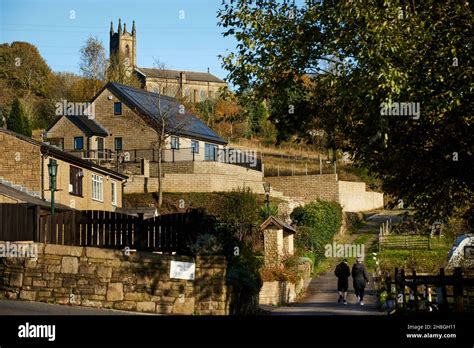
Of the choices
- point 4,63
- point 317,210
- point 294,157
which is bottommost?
point 317,210

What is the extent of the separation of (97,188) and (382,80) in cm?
2879

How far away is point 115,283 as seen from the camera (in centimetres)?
1953

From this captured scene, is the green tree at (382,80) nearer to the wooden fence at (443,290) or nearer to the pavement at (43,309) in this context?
the wooden fence at (443,290)

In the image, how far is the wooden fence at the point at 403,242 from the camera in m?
51.0

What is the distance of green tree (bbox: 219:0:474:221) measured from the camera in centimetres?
1670

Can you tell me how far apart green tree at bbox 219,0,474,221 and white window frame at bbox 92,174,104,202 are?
22399 mm

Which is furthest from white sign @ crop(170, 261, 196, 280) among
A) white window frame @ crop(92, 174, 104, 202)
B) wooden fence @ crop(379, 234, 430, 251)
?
wooden fence @ crop(379, 234, 430, 251)

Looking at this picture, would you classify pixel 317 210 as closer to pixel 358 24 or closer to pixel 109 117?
pixel 109 117

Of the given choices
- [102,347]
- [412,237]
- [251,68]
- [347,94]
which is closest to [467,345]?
[102,347]

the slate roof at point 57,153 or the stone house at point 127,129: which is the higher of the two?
the stone house at point 127,129

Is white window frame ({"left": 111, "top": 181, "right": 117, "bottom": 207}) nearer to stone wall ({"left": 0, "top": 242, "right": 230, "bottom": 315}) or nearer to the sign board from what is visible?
the sign board

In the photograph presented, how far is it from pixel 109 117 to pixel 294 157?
805 inches

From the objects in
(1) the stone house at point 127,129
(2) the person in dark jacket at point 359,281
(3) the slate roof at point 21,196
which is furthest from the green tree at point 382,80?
(1) the stone house at point 127,129

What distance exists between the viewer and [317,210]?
169ft
